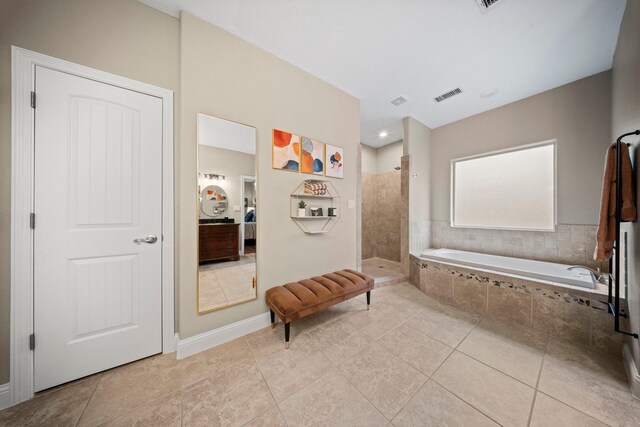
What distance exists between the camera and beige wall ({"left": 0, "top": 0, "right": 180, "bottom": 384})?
3.83 feet

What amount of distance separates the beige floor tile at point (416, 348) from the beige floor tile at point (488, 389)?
62 mm

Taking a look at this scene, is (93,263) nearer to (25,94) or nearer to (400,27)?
(25,94)

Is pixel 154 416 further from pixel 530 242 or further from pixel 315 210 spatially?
pixel 530 242

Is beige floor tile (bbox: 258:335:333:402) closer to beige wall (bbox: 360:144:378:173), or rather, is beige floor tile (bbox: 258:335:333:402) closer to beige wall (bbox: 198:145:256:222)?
beige wall (bbox: 198:145:256:222)

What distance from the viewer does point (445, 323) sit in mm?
2066

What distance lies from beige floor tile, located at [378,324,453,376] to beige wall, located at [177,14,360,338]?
1014 millimetres

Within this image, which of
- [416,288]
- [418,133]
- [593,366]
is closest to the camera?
[593,366]

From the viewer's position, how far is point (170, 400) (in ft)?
3.97

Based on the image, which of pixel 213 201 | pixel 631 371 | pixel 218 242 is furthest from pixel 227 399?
pixel 631 371

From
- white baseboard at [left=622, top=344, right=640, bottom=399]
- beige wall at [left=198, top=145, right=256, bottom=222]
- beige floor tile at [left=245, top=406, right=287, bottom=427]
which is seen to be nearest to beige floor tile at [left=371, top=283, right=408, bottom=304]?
beige floor tile at [left=245, top=406, right=287, bottom=427]

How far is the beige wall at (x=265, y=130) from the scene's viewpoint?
1.62 metres

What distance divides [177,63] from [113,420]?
2.52m

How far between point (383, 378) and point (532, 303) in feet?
6.05

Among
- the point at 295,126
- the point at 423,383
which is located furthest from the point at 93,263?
the point at 423,383
